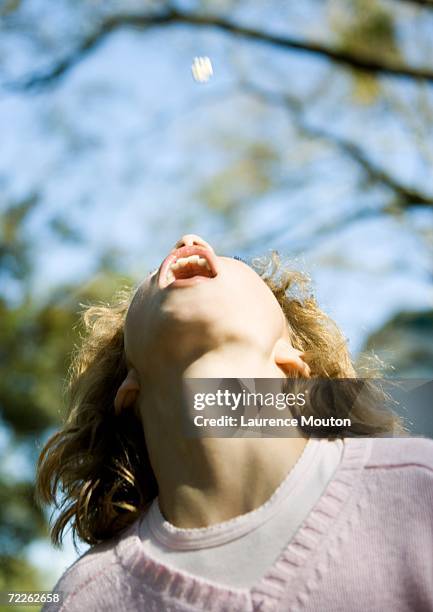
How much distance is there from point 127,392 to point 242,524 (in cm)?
39

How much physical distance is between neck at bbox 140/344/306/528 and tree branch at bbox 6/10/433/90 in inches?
174

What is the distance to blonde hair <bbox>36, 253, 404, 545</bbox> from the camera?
1573mm

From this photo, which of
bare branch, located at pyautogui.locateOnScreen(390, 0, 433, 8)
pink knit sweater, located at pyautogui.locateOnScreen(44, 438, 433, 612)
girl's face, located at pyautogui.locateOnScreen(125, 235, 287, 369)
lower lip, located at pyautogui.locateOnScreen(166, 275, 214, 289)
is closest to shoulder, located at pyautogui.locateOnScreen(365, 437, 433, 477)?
pink knit sweater, located at pyautogui.locateOnScreen(44, 438, 433, 612)

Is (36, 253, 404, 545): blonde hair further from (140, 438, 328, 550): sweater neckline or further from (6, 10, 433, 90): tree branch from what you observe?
(6, 10, 433, 90): tree branch

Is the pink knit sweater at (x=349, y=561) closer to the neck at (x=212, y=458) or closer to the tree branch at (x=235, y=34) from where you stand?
the neck at (x=212, y=458)

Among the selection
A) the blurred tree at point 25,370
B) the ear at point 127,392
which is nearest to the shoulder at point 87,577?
the ear at point 127,392

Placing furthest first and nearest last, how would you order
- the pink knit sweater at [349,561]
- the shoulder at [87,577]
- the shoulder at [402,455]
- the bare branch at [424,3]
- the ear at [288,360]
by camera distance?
the bare branch at [424,3] < the ear at [288,360] < the shoulder at [87,577] < the shoulder at [402,455] < the pink knit sweater at [349,561]

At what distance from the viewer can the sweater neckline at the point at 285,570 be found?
1.22 m

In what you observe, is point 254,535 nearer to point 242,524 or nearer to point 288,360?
point 242,524

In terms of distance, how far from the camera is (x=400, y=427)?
5.24 ft

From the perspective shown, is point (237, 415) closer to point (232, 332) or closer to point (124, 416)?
point (232, 332)

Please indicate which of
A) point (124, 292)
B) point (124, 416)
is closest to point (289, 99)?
point (124, 292)

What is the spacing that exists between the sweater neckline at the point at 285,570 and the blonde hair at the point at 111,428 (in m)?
0.17

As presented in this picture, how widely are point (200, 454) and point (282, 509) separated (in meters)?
0.16
